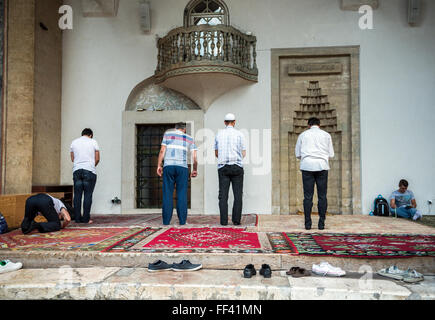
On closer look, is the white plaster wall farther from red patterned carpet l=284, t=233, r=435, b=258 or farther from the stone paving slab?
the stone paving slab

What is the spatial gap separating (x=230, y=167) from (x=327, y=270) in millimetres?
2799

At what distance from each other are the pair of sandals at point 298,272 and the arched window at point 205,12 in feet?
22.3

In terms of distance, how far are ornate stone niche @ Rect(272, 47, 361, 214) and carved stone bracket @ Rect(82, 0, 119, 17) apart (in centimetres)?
396

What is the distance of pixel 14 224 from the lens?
6.23m

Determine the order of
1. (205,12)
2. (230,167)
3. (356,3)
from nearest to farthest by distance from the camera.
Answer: (230,167) → (356,3) → (205,12)

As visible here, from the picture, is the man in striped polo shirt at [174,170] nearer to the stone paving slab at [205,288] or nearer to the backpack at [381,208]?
the stone paving slab at [205,288]

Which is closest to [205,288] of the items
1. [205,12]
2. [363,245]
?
[363,245]

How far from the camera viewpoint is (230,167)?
235 inches

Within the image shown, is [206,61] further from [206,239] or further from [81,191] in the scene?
[206,239]

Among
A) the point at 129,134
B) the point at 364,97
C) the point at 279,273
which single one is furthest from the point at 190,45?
the point at 279,273

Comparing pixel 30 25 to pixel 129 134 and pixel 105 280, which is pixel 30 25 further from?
pixel 105 280

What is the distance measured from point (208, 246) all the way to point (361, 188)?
5206 millimetres

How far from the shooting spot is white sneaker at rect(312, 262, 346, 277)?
342cm

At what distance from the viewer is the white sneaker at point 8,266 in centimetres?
366
